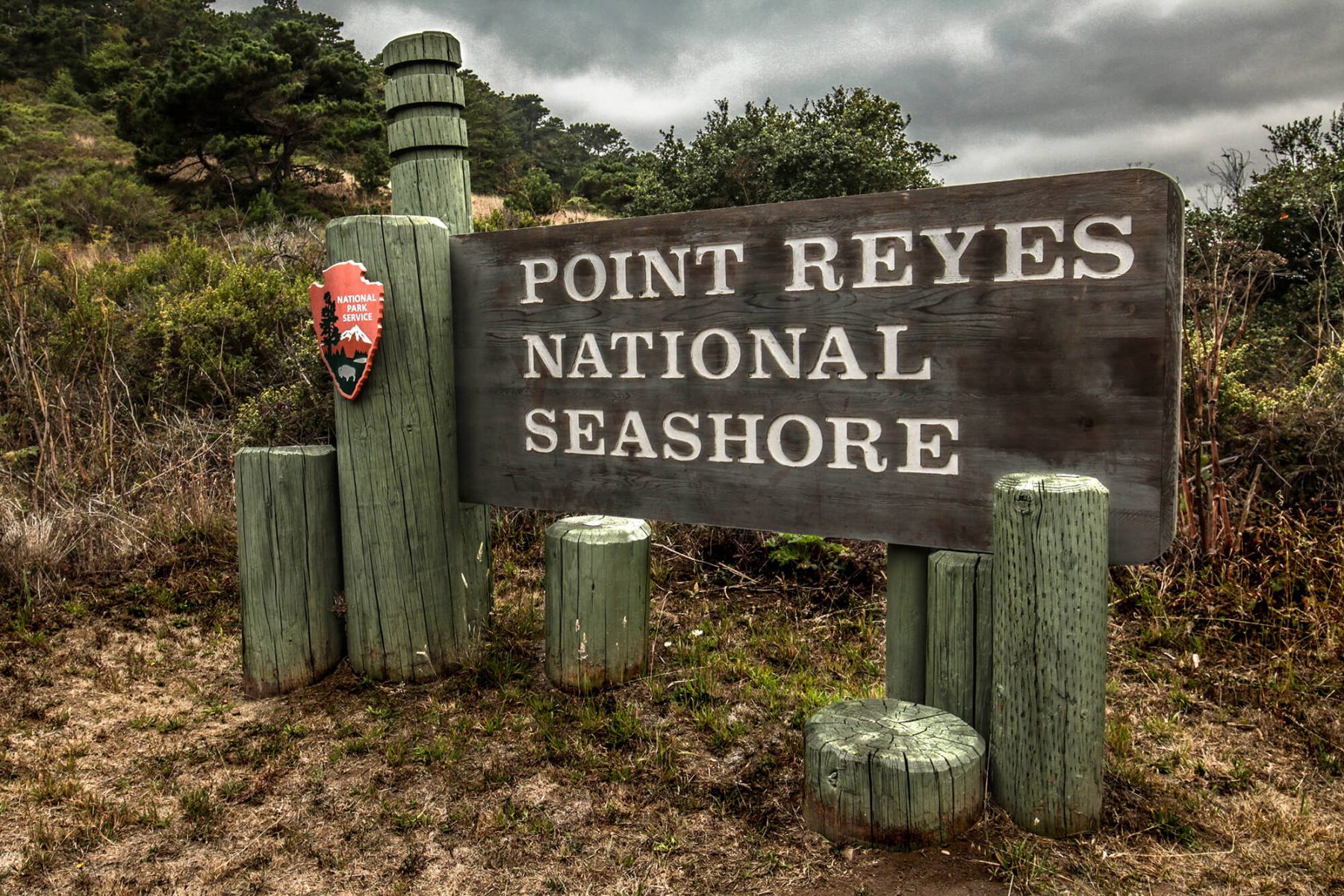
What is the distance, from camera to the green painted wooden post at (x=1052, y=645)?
6.81 feet

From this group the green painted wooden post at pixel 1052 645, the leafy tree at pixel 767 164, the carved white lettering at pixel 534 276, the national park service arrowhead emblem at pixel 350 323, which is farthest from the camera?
the leafy tree at pixel 767 164

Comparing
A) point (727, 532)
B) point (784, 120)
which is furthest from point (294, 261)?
point (784, 120)

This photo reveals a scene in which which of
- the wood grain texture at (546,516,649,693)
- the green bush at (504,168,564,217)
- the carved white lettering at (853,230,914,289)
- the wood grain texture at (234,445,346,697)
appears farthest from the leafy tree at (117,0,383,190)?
the carved white lettering at (853,230,914,289)

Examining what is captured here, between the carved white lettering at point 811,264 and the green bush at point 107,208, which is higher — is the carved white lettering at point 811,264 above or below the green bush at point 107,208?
below

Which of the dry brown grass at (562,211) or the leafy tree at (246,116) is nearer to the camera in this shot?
the dry brown grass at (562,211)

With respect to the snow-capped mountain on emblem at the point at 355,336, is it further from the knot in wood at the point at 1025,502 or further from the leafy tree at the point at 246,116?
the leafy tree at the point at 246,116

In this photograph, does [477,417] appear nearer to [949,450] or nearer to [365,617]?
[365,617]

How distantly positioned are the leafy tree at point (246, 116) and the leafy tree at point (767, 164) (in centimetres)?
842

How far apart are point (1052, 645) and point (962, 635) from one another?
1.06ft

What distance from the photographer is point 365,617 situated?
10.9ft

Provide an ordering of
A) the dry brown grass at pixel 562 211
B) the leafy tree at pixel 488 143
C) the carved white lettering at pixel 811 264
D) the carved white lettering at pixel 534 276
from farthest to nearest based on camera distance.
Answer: the leafy tree at pixel 488 143, the dry brown grass at pixel 562 211, the carved white lettering at pixel 534 276, the carved white lettering at pixel 811 264

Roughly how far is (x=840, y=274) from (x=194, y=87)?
70.3 feet

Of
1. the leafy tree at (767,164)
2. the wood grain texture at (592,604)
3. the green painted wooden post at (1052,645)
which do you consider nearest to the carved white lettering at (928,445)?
the green painted wooden post at (1052,645)

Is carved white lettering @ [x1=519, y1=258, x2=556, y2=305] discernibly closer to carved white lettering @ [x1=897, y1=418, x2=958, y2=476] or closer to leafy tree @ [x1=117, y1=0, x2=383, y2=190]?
carved white lettering @ [x1=897, y1=418, x2=958, y2=476]
